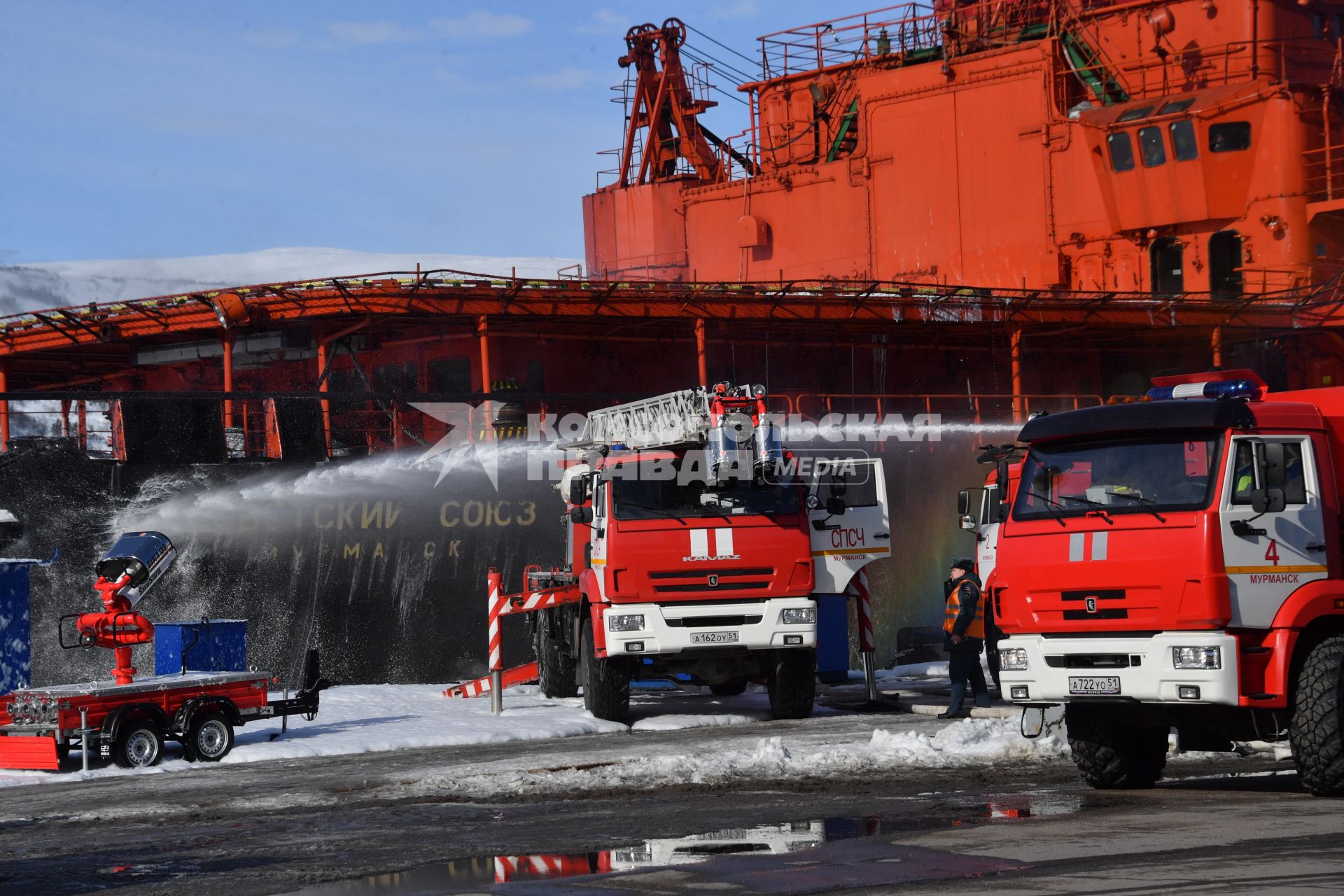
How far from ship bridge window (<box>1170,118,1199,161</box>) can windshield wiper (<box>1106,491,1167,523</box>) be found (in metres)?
21.8

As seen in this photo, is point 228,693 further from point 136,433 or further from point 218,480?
point 136,433

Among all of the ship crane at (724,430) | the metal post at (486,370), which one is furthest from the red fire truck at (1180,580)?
the metal post at (486,370)

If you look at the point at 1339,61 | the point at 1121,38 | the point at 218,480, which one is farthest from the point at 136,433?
the point at 1339,61

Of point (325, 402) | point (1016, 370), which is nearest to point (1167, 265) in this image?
point (1016, 370)

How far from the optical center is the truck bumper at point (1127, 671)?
391 inches

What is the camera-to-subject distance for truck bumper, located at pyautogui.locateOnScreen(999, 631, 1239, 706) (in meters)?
9.92

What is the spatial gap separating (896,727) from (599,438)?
270 inches

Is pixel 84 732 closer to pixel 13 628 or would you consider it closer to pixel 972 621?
pixel 13 628

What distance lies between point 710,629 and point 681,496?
150cm

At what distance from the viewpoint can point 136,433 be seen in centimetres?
2362

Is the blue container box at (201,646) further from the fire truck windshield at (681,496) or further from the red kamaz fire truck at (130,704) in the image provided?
the fire truck windshield at (681,496)

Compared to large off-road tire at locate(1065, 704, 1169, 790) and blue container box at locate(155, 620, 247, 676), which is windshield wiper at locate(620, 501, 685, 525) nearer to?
blue container box at locate(155, 620, 247, 676)

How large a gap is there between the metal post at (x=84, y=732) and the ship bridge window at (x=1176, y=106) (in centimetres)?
2445

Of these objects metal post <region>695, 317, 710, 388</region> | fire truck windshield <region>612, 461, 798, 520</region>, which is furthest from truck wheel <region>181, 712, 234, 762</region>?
metal post <region>695, 317, 710, 388</region>
